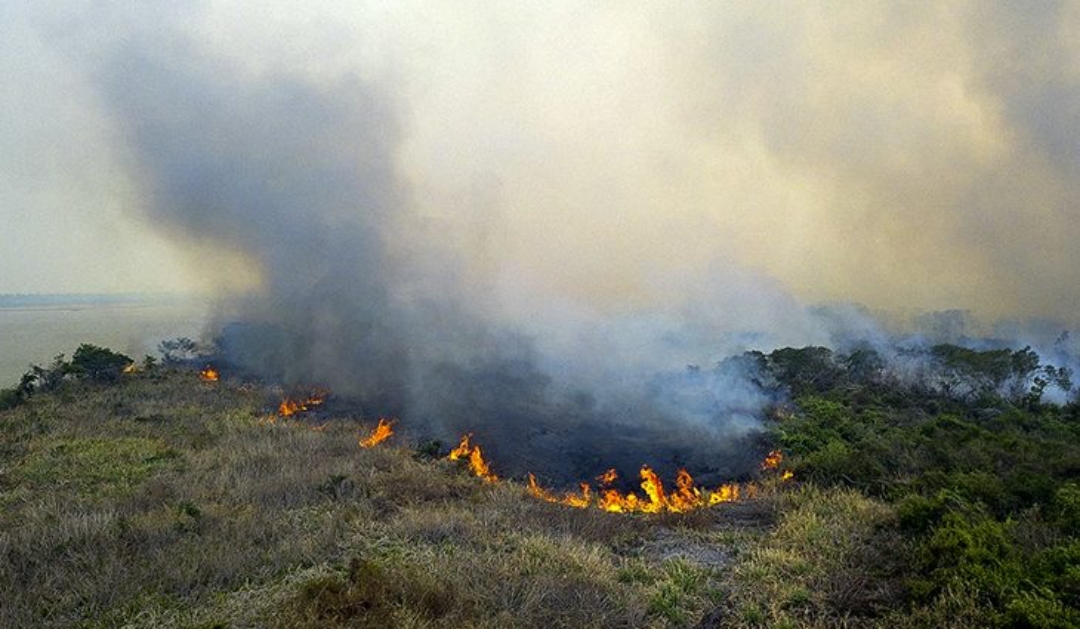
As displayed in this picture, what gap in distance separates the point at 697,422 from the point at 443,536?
46.9ft

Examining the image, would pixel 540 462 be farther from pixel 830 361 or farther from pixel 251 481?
pixel 830 361

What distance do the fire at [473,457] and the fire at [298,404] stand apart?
8.60 meters

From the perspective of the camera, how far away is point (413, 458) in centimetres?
1739

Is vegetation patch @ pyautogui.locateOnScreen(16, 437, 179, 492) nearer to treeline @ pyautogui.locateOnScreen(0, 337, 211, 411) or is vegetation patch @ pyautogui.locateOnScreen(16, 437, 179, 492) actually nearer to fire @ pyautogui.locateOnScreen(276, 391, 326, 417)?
fire @ pyautogui.locateOnScreen(276, 391, 326, 417)

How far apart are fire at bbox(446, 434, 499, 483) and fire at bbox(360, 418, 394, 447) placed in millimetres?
2669

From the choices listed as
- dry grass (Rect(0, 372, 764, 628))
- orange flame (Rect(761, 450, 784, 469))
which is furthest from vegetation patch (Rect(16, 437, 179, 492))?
orange flame (Rect(761, 450, 784, 469))

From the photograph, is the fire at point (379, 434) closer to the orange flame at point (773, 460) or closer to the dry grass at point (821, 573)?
the orange flame at point (773, 460)

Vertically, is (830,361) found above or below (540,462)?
above

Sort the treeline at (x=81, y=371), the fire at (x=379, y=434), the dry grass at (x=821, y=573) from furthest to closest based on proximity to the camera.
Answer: the treeline at (x=81, y=371) → the fire at (x=379, y=434) → the dry grass at (x=821, y=573)

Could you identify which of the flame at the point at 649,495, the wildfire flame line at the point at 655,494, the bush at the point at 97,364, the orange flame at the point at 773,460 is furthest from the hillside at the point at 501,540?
the bush at the point at 97,364

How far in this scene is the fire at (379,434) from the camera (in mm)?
19484

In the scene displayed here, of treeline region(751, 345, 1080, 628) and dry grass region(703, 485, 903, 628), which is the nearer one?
treeline region(751, 345, 1080, 628)

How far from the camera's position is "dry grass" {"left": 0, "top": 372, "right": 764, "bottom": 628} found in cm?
772

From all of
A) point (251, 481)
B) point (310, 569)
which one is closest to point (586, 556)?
point (310, 569)
